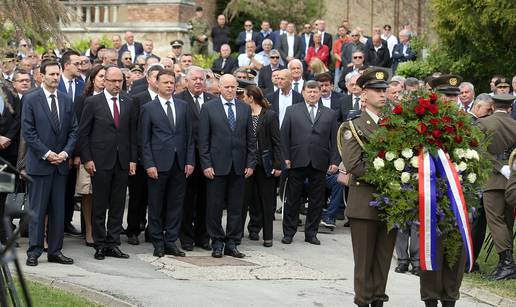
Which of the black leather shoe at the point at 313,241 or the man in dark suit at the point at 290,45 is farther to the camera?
the man in dark suit at the point at 290,45

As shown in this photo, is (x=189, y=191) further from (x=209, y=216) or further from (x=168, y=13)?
(x=168, y=13)

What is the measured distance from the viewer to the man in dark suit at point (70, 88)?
14.1m

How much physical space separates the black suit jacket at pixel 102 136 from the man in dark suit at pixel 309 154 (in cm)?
284

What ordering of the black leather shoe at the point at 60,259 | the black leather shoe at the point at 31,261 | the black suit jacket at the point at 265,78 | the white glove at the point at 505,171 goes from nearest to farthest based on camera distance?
the black leather shoe at the point at 31,261 < the black leather shoe at the point at 60,259 < the white glove at the point at 505,171 < the black suit jacket at the point at 265,78

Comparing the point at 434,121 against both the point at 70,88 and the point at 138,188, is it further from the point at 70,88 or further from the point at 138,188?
the point at 70,88

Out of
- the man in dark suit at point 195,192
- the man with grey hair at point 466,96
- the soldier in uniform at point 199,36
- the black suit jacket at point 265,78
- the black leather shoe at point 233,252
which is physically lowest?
the black leather shoe at point 233,252

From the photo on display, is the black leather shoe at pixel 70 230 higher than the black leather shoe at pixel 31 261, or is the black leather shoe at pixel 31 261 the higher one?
the black leather shoe at pixel 70 230

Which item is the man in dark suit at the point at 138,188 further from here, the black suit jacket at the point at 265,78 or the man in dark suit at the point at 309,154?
the black suit jacket at the point at 265,78

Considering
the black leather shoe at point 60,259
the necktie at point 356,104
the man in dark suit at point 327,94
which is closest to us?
the black leather shoe at point 60,259

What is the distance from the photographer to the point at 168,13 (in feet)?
102

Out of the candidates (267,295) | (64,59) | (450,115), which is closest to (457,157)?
(450,115)

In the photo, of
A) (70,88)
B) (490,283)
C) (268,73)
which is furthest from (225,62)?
(490,283)

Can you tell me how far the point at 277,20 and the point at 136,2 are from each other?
4536 millimetres

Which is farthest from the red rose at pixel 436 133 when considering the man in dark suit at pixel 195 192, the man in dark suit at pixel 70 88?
the man in dark suit at pixel 70 88
